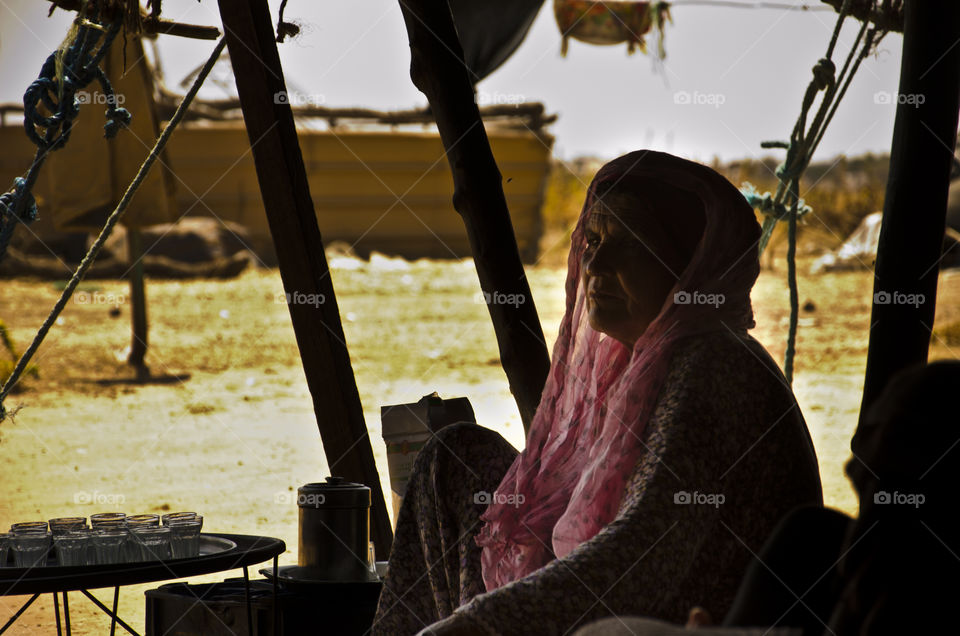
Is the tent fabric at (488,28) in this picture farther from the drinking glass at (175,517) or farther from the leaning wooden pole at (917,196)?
the drinking glass at (175,517)

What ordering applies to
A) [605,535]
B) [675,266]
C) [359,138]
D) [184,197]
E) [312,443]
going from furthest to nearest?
[359,138] < [184,197] < [312,443] < [675,266] < [605,535]

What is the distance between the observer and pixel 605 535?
136 centimetres

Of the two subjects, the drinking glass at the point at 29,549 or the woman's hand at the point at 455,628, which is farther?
the drinking glass at the point at 29,549

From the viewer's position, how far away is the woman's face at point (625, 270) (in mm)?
1702

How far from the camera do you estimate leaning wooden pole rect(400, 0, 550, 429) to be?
2.55 meters

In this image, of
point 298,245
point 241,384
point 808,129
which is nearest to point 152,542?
point 298,245

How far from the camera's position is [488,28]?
11.2 ft

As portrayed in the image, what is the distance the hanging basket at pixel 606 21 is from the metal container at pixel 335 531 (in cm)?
428

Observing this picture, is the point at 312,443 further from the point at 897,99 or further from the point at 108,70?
the point at 897,99

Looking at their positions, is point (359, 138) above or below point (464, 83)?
above

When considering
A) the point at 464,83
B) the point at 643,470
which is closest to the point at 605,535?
the point at 643,470

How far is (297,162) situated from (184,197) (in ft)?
36.5

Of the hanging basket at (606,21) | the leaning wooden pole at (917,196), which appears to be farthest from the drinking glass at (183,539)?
the hanging basket at (606,21)

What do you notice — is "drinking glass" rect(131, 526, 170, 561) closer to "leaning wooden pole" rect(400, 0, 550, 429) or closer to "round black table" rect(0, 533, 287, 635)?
"round black table" rect(0, 533, 287, 635)
